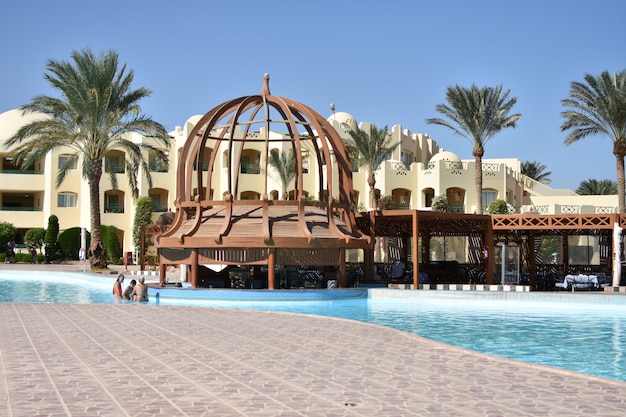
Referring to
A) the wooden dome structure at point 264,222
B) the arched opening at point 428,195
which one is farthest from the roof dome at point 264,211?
the arched opening at point 428,195

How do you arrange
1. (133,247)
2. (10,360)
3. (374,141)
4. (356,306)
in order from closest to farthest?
(10,360), (356,306), (374,141), (133,247)

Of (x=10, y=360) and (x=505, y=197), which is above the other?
(x=505, y=197)

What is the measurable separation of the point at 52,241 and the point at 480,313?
32.8m

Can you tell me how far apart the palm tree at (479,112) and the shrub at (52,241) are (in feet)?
76.1

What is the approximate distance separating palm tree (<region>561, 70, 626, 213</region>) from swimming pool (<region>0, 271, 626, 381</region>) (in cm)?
1306

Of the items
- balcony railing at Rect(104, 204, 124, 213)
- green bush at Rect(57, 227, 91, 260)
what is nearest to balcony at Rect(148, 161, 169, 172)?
balcony railing at Rect(104, 204, 124, 213)

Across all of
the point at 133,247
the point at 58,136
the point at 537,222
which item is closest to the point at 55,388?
the point at 537,222

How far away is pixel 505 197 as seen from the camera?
175ft

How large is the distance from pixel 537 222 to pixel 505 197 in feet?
90.7

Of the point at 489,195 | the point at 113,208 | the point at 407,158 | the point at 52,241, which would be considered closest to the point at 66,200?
the point at 113,208

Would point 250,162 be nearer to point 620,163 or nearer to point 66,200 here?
point 66,200

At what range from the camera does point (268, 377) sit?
8578mm

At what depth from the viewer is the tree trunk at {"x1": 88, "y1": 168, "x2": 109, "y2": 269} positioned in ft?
111

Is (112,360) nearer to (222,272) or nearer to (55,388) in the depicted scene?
(55,388)
